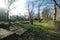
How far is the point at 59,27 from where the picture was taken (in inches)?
705

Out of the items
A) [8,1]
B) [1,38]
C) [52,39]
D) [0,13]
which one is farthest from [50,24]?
[0,13]

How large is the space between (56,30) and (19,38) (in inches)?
352

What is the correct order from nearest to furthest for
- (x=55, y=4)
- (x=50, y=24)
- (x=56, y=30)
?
(x=56, y=30) → (x=50, y=24) → (x=55, y=4)

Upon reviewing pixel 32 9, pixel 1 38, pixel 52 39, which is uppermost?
pixel 32 9

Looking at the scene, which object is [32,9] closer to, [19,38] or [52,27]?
[52,27]

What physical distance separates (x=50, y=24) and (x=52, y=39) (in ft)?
23.4

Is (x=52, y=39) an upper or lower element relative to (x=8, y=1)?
lower

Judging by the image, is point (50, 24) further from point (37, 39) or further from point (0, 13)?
point (0, 13)

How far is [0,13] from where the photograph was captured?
53.6 m

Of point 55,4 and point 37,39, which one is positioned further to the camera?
point 55,4

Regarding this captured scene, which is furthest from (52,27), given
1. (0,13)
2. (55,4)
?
(0,13)

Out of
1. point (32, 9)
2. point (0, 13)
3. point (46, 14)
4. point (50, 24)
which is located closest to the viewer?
point (50, 24)

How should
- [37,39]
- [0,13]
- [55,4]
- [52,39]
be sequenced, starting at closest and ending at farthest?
1. [37,39]
2. [52,39]
3. [55,4]
4. [0,13]

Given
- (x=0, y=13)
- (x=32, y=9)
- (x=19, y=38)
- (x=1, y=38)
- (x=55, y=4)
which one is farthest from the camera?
(x=0, y=13)
